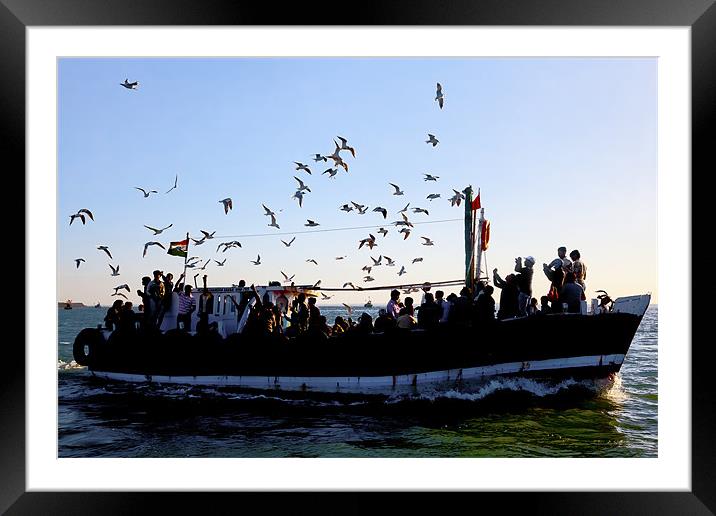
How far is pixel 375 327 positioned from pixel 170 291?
14.4ft

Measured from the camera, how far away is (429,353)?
1166 cm

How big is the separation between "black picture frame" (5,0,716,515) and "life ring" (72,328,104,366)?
34.7 ft

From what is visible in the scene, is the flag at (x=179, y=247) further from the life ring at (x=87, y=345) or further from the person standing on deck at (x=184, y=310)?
the life ring at (x=87, y=345)

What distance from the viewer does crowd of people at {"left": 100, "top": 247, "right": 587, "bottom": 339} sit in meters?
10.9

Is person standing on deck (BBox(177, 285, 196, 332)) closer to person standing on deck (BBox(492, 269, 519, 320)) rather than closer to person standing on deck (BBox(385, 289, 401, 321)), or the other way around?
person standing on deck (BBox(385, 289, 401, 321))

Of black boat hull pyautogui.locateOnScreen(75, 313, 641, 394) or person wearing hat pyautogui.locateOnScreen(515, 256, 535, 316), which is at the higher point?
person wearing hat pyautogui.locateOnScreen(515, 256, 535, 316)

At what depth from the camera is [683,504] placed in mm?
5297

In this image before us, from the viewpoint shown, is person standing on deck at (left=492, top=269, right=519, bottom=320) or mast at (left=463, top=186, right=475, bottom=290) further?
mast at (left=463, top=186, right=475, bottom=290)

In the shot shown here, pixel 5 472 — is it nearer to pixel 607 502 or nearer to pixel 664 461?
pixel 607 502

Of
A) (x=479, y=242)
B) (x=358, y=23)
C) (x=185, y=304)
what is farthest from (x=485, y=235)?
(x=358, y=23)

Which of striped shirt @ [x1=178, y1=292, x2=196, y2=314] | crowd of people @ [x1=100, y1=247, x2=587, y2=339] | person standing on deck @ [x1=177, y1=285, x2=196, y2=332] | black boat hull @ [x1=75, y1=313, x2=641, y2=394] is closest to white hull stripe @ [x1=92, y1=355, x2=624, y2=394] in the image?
black boat hull @ [x1=75, y1=313, x2=641, y2=394]

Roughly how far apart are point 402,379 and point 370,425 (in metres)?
1.29

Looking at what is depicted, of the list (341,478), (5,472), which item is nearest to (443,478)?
(341,478)

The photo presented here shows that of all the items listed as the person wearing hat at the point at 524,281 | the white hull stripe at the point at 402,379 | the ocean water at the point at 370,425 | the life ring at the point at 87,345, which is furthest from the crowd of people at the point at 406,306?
the life ring at the point at 87,345
